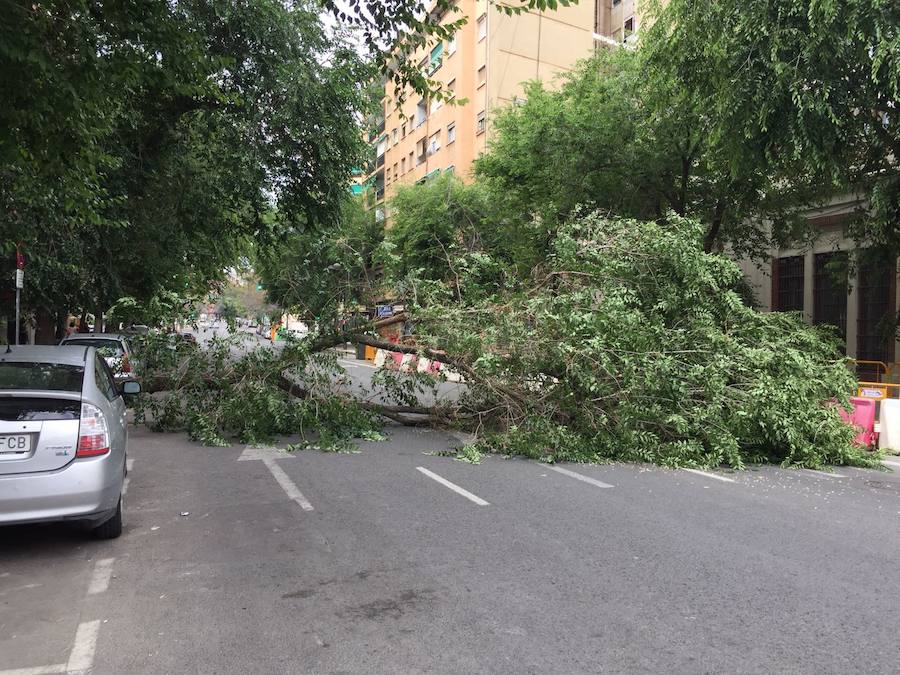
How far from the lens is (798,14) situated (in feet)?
34.9

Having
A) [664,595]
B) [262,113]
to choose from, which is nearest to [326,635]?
[664,595]

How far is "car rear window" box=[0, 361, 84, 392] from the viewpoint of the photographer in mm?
5156

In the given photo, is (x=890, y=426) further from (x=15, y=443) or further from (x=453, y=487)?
(x=15, y=443)

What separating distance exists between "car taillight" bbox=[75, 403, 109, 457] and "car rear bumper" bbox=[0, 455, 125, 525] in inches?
2.2

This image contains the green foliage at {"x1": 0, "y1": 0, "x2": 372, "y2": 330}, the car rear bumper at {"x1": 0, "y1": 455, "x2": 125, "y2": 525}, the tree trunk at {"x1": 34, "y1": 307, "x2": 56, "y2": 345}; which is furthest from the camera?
the tree trunk at {"x1": 34, "y1": 307, "x2": 56, "y2": 345}

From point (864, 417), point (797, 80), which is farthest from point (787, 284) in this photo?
point (797, 80)

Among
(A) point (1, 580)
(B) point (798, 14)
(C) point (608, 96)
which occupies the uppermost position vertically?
(C) point (608, 96)

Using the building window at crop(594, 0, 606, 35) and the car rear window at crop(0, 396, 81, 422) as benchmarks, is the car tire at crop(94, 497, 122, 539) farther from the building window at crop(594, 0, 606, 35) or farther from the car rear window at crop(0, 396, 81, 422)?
the building window at crop(594, 0, 606, 35)

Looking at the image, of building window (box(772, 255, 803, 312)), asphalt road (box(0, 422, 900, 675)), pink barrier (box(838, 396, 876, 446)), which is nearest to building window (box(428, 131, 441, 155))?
building window (box(772, 255, 803, 312))

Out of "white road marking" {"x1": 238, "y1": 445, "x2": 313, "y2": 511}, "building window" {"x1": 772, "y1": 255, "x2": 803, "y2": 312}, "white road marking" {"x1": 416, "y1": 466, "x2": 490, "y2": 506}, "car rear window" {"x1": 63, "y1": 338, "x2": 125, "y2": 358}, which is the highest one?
"building window" {"x1": 772, "y1": 255, "x2": 803, "y2": 312}

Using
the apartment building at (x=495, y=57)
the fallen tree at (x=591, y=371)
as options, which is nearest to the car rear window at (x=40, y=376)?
the fallen tree at (x=591, y=371)

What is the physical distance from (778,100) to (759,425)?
5299mm

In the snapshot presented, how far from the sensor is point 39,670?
3.29 meters

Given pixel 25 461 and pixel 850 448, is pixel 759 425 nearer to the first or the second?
pixel 850 448
